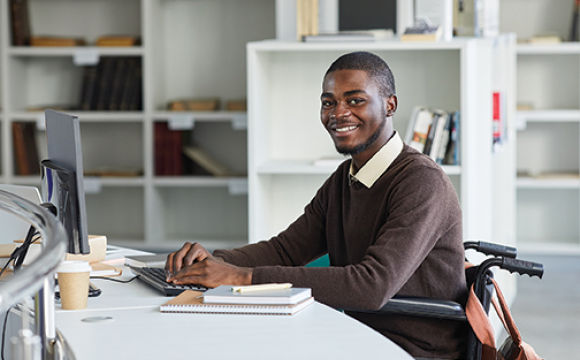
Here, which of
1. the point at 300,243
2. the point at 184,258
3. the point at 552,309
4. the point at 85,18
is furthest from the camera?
the point at 85,18

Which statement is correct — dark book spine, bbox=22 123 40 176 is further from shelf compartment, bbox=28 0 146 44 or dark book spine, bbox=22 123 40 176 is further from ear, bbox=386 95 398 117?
A: ear, bbox=386 95 398 117

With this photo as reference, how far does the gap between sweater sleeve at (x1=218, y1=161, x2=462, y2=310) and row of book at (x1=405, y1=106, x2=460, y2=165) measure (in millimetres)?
1172

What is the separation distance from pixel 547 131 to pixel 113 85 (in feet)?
8.75

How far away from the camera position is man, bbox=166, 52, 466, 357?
143 cm

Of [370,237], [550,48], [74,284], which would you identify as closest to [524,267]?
[370,237]

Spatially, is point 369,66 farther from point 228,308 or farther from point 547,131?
point 547,131

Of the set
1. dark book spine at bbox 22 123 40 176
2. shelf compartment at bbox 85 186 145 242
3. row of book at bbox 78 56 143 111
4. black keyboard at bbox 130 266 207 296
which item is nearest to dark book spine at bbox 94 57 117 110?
row of book at bbox 78 56 143 111

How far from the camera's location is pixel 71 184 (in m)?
1.33

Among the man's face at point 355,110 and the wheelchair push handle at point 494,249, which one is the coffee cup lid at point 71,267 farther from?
the wheelchair push handle at point 494,249

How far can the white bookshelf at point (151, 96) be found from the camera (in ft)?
13.6

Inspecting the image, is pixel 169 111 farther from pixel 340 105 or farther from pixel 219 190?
pixel 340 105

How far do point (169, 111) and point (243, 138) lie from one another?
49 centimetres

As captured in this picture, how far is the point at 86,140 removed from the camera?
Result: 4.50m

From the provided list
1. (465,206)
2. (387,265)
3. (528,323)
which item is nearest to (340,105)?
(387,265)
